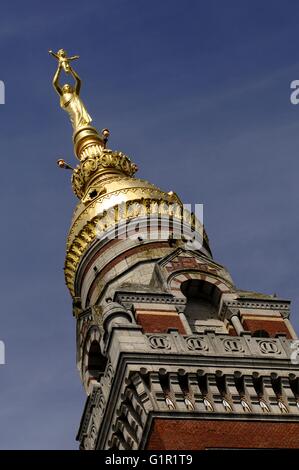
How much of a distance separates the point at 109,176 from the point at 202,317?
9441 millimetres

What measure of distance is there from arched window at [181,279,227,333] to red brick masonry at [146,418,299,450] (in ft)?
19.8

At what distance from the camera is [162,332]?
34250mm

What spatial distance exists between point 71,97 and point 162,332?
18730 mm

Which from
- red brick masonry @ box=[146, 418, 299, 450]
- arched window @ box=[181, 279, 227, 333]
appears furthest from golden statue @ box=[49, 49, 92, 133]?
red brick masonry @ box=[146, 418, 299, 450]

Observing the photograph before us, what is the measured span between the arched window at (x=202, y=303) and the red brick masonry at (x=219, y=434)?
6034 mm

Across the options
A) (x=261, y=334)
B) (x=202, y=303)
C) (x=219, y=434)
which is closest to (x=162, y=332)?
(x=261, y=334)

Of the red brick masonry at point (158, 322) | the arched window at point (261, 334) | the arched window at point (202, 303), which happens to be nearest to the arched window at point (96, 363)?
the arched window at point (202, 303)

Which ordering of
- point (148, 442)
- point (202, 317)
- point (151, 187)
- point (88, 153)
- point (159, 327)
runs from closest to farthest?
point (148, 442) → point (159, 327) → point (202, 317) → point (151, 187) → point (88, 153)

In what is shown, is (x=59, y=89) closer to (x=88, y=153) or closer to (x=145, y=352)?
(x=88, y=153)

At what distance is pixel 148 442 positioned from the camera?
99.0 ft

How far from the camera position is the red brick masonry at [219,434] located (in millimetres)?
29969

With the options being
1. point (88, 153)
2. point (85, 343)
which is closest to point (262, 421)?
point (85, 343)

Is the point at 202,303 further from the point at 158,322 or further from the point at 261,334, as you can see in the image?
the point at 158,322

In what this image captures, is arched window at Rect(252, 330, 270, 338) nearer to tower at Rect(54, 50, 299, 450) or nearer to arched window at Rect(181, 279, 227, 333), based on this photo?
tower at Rect(54, 50, 299, 450)
